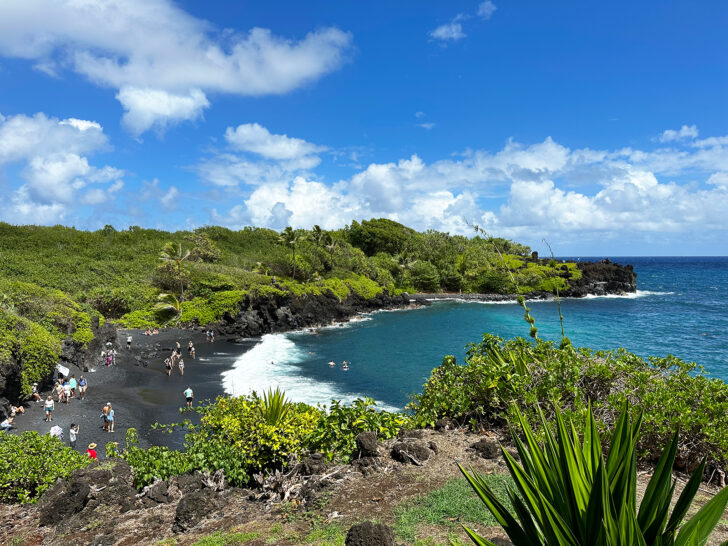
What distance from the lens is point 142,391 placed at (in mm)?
21672

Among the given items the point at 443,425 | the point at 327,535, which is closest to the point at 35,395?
the point at 443,425

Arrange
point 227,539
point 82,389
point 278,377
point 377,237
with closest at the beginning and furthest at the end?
point 227,539 < point 82,389 < point 278,377 < point 377,237

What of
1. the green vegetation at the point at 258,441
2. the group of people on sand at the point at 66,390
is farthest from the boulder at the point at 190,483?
the group of people on sand at the point at 66,390

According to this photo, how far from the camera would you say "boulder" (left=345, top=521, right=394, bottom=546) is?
4516 mm

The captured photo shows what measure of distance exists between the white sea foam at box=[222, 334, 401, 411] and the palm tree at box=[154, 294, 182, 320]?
34.1 feet

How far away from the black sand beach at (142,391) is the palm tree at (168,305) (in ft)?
14.5

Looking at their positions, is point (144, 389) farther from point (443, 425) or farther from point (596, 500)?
point (596, 500)

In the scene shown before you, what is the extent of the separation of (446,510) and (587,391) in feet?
14.0

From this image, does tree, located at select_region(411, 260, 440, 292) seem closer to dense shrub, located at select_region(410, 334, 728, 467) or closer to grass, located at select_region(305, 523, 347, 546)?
dense shrub, located at select_region(410, 334, 728, 467)

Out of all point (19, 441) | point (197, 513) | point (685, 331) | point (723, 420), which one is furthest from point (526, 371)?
point (685, 331)

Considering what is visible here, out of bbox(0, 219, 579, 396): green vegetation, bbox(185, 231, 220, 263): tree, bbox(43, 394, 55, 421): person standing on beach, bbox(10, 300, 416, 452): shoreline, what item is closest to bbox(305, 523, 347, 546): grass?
bbox(10, 300, 416, 452): shoreline

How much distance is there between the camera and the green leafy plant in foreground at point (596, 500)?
2.26 metres

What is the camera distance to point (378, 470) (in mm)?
7012

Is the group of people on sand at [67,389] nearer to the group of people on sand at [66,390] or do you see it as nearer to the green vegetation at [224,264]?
the group of people on sand at [66,390]
